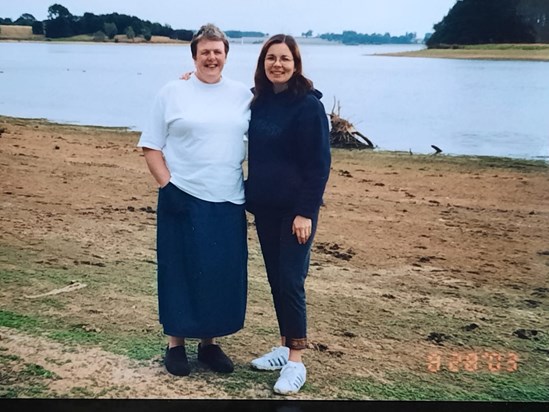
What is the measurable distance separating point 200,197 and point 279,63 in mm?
511

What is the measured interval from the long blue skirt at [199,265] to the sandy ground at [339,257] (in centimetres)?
23

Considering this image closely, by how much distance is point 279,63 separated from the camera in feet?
7.47

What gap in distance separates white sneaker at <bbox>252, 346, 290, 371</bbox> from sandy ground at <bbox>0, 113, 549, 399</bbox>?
8 centimetres

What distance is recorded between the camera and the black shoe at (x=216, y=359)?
2672mm

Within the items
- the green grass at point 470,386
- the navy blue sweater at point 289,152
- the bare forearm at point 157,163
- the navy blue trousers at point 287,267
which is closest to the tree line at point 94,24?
the bare forearm at point 157,163

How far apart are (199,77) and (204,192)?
1.22ft

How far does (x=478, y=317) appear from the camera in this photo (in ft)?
9.30

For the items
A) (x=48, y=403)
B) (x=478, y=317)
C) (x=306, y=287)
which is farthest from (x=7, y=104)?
(x=478, y=317)

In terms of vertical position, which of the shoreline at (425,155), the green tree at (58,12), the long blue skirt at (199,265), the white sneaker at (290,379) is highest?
the green tree at (58,12)

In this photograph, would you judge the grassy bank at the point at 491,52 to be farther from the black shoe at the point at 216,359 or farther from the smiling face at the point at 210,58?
the black shoe at the point at 216,359

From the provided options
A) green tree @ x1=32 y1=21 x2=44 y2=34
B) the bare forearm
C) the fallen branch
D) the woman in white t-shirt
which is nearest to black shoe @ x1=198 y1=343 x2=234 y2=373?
the woman in white t-shirt

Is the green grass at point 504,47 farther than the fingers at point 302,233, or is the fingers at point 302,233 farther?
the green grass at point 504,47

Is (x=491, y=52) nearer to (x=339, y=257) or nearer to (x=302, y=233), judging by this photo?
(x=339, y=257)

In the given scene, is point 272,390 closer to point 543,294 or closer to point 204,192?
point 204,192
